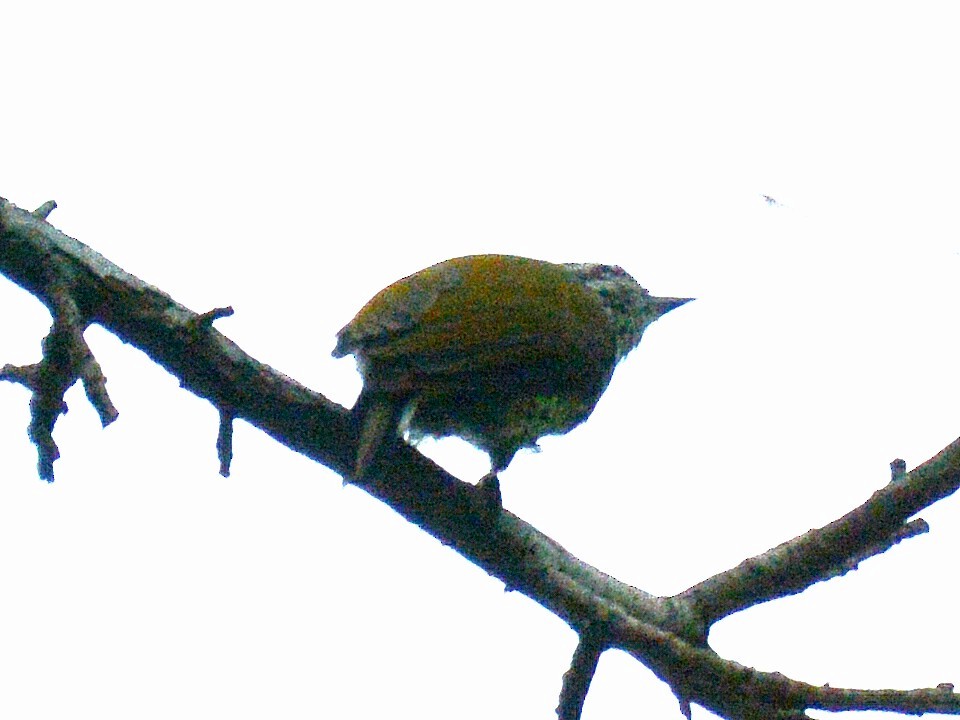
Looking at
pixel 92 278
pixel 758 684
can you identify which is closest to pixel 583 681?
pixel 758 684

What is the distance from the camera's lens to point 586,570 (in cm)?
298

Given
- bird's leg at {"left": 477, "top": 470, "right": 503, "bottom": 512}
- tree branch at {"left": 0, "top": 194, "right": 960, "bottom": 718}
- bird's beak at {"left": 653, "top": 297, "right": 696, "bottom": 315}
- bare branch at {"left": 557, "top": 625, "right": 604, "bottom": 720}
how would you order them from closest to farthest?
tree branch at {"left": 0, "top": 194, "right": 960, "bottom": 718}
bare branch at {"left": 557, "top": 625, "right": 604, "bottom": 720}
bird's leg at {"left": 477, "top": 470, "right": 503, "bottom": 512}
bird's beak at {"left": 653, "top": 297, "right": 696, "bottom": 315}

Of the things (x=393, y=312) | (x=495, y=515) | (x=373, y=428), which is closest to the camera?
(x=373, y=428)

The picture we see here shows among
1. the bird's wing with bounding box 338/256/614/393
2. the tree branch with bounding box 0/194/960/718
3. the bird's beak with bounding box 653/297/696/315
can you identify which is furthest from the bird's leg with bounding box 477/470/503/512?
the bird's beak with bounding box 653/297/696/315

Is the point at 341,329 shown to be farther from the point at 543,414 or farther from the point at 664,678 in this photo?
the point at 664,678

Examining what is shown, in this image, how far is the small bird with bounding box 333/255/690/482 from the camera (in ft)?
9.72

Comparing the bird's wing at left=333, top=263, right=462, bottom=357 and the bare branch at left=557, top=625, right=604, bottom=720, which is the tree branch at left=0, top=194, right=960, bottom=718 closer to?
the bare branch at left=557, top=625, right=604, bottom=720

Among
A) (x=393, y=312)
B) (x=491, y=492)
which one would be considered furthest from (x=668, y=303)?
(x=491, y=492)

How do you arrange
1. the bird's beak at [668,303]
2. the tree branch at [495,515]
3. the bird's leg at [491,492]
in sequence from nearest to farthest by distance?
the tree branch at [495,515] < the bird's leg at [491,492] < the bird's beak at [668,303]

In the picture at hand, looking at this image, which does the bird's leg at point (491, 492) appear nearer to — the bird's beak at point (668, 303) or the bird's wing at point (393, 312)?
the bird's wing at point (393, 312)

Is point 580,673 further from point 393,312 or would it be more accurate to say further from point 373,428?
point 393,312

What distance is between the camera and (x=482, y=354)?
321 centimetres

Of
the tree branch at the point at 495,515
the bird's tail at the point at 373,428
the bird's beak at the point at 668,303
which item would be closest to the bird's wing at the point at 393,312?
the bird's tail at the point at 373,428

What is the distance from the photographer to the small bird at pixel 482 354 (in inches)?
117
